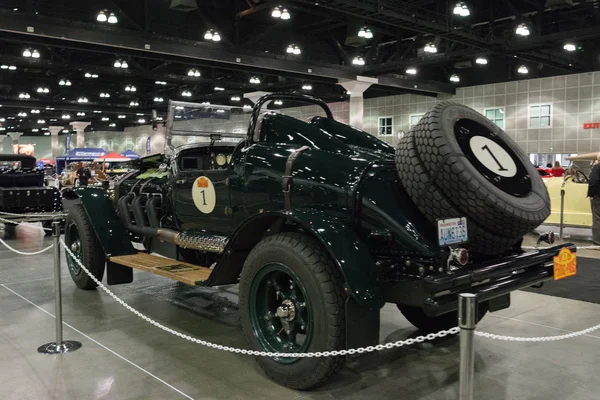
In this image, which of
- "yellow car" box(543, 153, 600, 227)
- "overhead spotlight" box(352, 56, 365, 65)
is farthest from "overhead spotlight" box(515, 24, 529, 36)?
"overhead spotlight" box(352, 56, 365, 65)

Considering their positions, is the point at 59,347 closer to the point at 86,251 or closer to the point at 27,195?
the point at 86,251

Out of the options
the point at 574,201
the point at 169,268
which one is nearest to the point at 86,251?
the point at 169,268

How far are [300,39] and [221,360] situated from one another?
1653 centimetres

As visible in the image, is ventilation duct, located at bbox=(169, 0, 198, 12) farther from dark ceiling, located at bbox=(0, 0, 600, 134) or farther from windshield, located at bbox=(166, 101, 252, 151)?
windshield, located at bbox=(166, 101, 252, 151)

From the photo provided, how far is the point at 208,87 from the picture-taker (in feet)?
94.5

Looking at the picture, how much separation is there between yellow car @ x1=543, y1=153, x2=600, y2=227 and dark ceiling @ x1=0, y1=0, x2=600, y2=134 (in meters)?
5.00

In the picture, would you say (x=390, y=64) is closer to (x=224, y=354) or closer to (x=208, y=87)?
(x=208, y=87)

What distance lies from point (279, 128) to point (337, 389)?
6.40 ft

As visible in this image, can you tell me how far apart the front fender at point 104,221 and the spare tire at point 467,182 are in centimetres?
334

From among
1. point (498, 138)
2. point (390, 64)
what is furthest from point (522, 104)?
point (498, 138)

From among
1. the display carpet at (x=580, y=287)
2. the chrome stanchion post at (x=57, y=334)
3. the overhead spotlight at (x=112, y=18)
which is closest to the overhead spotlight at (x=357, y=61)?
the overhead spotlight at (x=112, y=18)

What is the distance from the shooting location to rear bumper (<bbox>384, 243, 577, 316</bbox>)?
2.92 metres

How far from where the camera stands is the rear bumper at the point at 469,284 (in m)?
2.92

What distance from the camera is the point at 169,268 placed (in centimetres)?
454
